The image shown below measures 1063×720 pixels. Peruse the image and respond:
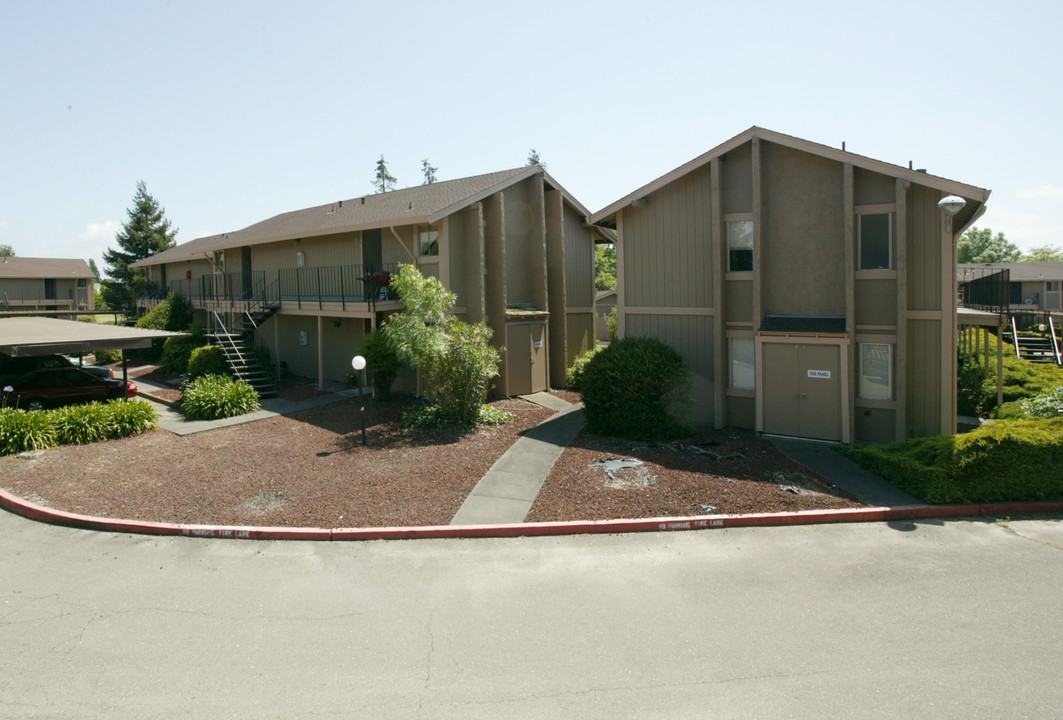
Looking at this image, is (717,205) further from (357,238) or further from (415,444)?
(357,238)

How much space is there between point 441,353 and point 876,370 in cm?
916

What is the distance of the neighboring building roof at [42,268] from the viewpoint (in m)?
49.6

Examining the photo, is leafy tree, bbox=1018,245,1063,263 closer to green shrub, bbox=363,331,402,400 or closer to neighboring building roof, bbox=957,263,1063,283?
neighboring building roof, bbox=957,263,1063,283

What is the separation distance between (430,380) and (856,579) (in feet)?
34.1

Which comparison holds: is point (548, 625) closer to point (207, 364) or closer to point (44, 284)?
point (207, 364)

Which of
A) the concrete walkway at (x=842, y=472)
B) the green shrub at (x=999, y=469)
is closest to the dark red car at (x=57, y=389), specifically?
the concrete walkway at (x=842, y=472)

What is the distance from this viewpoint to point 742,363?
14.8 m

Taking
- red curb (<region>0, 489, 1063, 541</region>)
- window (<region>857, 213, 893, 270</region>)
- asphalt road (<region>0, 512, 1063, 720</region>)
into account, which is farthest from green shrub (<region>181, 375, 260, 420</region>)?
window (<region>857, 213, 893, 270</region>)

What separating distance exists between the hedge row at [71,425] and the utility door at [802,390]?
567 inches

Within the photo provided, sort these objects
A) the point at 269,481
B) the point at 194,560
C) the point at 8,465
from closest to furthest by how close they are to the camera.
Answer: the point at 194,560 < the point at 269,481 < the point at 8,465

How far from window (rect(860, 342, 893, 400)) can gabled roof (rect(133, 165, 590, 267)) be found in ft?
34.6

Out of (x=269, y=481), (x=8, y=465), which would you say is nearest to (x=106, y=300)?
(x=8, y=465)

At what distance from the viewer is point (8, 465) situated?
1262 centimetres

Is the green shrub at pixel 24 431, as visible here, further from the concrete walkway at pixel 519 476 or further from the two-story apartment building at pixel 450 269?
the concrete walkway at pixel 519 476
